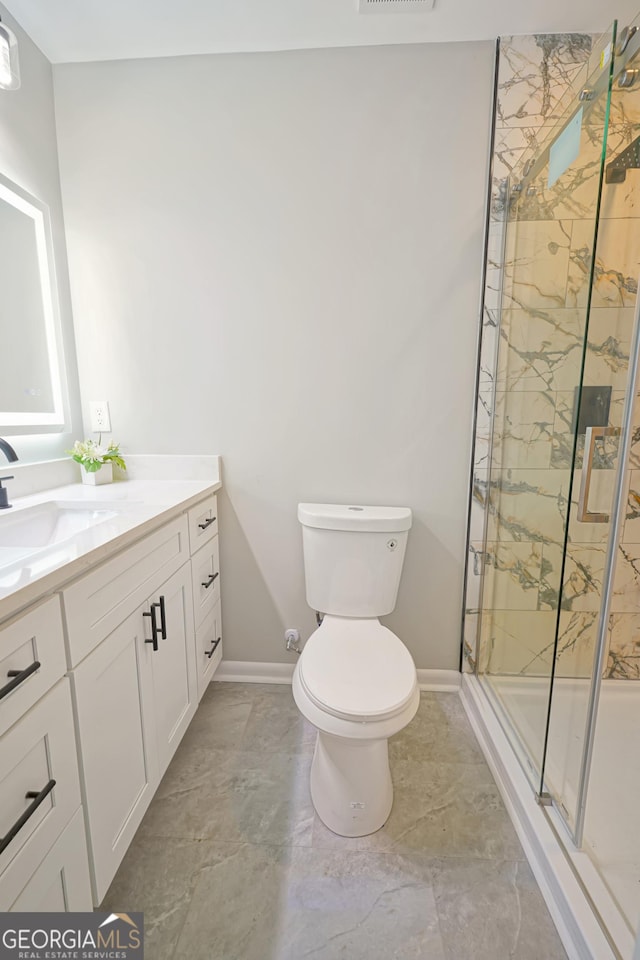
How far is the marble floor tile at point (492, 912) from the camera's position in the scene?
35.1 inches

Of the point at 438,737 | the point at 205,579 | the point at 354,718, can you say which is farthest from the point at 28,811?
the point at 438,737

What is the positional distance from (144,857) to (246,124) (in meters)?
2.35

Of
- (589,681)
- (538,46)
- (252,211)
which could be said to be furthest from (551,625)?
(538,46)

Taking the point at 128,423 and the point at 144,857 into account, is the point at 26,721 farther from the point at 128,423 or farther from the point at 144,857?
the point at 128,423

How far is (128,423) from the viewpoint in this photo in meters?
1.67

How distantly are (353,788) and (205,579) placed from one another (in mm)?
825

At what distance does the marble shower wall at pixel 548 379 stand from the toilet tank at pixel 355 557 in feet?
1.25

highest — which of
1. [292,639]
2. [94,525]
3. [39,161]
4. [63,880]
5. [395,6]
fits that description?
[395,6]

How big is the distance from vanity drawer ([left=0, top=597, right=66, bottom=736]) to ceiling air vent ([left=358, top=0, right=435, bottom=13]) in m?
1.90

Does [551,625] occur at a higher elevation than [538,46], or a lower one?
lower

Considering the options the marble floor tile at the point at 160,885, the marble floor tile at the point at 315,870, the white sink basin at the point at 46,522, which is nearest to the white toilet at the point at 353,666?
the marble floor tile at the point at 315,870

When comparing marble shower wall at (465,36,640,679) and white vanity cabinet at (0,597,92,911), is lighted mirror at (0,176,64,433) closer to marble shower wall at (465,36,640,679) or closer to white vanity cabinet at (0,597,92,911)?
white vanity cabinet at (0,597,92,911)

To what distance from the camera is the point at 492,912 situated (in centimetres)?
96

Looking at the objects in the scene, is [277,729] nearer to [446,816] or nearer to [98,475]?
[446,816]
